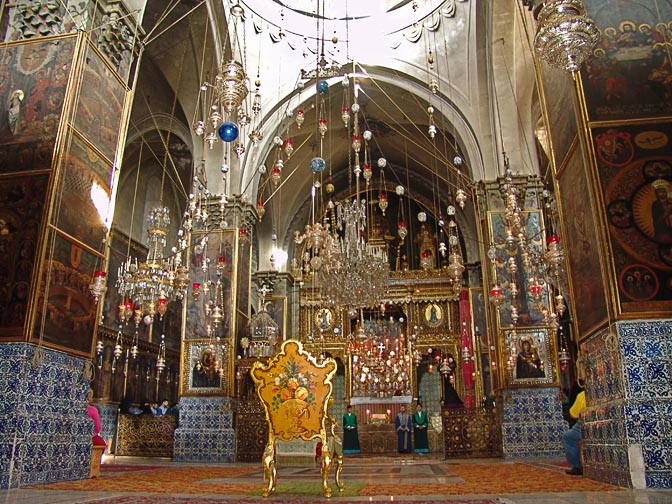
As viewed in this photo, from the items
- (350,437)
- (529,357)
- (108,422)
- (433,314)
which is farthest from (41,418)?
(433,314)

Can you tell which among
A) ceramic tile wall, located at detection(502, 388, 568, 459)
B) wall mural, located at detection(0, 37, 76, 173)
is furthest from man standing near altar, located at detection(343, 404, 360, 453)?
wall mural, located at detection(0, 37, 76, 173)

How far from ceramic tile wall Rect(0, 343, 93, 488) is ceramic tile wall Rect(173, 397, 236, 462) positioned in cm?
472

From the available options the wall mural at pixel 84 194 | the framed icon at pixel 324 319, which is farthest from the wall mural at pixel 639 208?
the framed icon at pixel 324 319

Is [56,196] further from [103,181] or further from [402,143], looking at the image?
[402,143]

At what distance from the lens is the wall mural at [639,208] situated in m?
4.30

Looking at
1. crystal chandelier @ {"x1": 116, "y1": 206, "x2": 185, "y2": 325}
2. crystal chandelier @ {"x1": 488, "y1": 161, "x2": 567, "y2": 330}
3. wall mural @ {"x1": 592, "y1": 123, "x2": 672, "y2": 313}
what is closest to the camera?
wall mural @ {"x1": 592, "y1": 123, "x2": 672, "y2": 313}

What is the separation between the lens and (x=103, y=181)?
244 inches

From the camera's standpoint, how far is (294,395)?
4488 mm

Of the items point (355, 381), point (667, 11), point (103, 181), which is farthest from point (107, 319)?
point (667, 11)

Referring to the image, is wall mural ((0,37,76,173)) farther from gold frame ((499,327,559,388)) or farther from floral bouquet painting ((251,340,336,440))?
gold frame ((499,327,559,388))

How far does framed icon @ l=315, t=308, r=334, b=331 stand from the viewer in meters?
17.0

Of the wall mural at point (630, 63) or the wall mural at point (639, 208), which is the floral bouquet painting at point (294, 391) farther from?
the wall mural at point (630, 63)

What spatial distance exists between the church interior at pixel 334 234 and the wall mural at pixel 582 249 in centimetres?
3

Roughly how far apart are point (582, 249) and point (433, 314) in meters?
12.2
